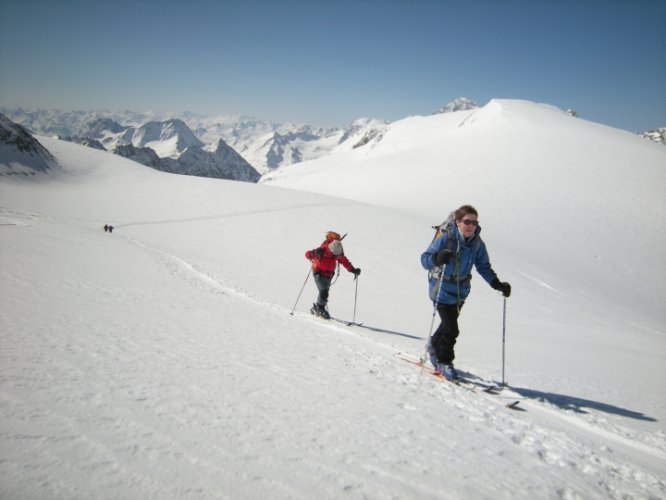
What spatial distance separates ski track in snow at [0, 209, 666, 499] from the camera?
6.22 feet

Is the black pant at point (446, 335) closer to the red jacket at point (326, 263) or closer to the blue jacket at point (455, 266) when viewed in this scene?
the blue jacket at point (455, 266)

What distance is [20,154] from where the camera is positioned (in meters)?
49.6

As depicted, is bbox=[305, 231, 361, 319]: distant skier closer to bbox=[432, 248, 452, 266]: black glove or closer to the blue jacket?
the blue jacket

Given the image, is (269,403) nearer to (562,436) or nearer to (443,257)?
(562,436)

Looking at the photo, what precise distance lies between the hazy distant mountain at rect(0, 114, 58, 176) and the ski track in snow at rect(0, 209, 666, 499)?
57220 mm

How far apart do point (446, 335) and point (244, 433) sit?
144 inches

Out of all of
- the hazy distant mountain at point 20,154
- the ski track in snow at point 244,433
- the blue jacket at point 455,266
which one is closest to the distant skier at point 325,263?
the blue jacket at point 455,266

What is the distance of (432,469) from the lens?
7.60ft

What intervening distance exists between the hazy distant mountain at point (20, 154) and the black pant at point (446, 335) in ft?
192

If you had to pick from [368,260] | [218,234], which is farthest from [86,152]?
[368,260]

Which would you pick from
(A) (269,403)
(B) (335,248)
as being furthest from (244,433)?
(B) (335,248)

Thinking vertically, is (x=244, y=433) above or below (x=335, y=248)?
below

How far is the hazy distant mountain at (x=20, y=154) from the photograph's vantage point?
46.3 meters

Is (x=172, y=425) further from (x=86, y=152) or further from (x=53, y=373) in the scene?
(x=86, y=152)
